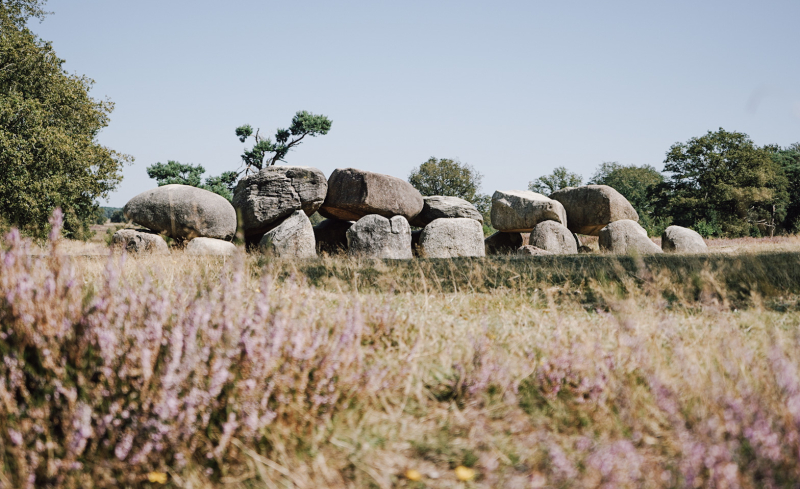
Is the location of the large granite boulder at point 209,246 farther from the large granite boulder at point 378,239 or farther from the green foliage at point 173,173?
the green foliage at point 173,173

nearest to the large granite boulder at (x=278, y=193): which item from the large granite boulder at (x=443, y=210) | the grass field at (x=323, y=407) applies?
the large granite boulder at (x=443, y=210)

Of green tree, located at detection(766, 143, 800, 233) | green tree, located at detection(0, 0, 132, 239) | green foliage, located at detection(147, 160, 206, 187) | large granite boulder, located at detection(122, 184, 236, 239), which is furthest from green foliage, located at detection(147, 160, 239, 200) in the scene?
green tree, located at detection(766, 143, 800, 233)

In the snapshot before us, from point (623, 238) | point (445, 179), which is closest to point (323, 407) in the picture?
point (623, 238)

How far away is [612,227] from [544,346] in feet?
35.7

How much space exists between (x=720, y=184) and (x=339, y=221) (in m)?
23.3

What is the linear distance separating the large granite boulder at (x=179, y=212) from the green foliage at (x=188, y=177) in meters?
16.2

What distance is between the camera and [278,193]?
11711mm

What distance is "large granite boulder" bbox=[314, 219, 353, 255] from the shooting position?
1235cm

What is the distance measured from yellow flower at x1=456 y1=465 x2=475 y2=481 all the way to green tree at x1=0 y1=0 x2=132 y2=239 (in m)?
14.0

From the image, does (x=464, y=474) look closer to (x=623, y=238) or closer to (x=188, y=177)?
(x=623, y=238)

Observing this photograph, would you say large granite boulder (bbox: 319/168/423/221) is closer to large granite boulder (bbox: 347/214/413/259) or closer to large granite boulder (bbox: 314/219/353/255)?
large granite boulder (bbox: 347/214/413/259)

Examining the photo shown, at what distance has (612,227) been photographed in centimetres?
1270

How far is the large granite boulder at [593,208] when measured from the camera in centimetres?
1316

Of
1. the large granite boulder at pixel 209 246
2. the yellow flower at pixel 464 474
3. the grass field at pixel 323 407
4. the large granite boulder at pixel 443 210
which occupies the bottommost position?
the yellow flower at pixel 464 474
